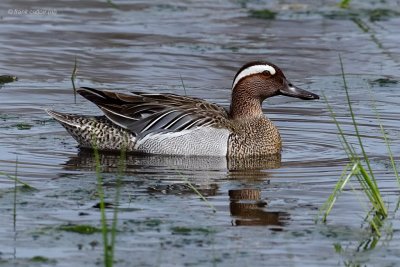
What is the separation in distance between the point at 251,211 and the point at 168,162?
2227 millimetres

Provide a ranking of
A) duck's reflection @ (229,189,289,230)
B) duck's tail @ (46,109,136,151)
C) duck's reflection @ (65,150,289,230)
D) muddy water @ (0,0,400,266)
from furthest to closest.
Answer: duck's tail @ (46,109,136,151), duck's reflection @ (65,150,289,230), duck's reflection @ (229,189,289,230), muddy water @ (0,0,400,266)

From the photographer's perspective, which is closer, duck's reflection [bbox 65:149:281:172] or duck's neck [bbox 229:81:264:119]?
duck's reflection [bbox 65:149:281:172]

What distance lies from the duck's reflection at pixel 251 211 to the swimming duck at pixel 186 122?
72.1 inches

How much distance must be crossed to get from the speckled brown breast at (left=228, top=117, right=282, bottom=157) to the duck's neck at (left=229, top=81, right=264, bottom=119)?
10 centimetres

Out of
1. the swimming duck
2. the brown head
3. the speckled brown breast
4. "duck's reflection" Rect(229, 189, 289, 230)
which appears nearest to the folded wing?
the swimming duck

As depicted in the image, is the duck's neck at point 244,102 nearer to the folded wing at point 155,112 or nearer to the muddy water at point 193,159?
the folded wing at point 155,112

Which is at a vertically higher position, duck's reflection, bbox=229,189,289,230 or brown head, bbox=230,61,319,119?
brown head, bbox=230,61,319,119

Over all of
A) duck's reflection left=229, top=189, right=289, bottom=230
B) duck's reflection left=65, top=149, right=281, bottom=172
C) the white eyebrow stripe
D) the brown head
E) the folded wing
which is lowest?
duck's reflection left=65, top=149, right=281, bottom=172

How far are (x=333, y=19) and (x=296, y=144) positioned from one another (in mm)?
6482

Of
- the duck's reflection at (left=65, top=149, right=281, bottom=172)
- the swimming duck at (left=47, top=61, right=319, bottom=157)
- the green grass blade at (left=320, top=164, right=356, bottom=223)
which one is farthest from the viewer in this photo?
the swimming duck at (left=47, top=61, right=319, bottom=157)

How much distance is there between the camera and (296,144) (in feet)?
38.4

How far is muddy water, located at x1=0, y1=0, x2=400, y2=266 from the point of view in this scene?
7.73m

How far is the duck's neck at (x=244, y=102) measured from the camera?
11.7m

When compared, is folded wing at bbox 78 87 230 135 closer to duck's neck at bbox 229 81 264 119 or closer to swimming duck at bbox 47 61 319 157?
swimming duck at bbox 47 61 319 157
